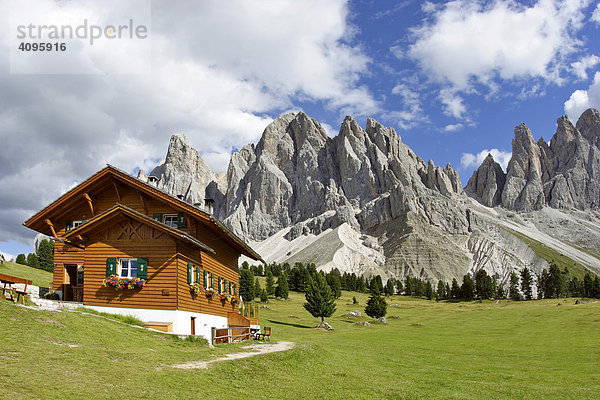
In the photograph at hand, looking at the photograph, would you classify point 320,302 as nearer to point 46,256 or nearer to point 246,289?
point 246,289

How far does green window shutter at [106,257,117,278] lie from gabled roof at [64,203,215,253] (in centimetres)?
205

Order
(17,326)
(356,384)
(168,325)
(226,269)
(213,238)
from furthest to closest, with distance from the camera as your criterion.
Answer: (226,269) → (213,238) → (168,325) → (356,384) → (17,326)

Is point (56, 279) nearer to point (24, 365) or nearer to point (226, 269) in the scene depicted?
point (226, 269)

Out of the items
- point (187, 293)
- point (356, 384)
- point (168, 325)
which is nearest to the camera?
point (356, 384)

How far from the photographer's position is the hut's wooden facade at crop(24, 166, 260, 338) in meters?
25.3

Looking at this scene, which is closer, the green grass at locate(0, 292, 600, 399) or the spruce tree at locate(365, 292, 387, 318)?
the green grass at locate(0, 292, 600, 399)

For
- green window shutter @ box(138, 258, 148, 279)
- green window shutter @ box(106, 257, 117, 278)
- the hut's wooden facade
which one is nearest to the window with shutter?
the hut's wooden facade

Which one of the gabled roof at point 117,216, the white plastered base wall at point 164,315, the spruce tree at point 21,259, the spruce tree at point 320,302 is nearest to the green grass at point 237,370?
the white plastered base wall at point 164,315

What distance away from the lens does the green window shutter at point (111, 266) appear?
25844 mm

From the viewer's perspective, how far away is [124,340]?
18656 mm

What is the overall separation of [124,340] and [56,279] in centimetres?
1684

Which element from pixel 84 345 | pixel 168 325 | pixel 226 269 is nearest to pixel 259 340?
pixel 226 269

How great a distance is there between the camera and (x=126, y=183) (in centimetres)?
2920

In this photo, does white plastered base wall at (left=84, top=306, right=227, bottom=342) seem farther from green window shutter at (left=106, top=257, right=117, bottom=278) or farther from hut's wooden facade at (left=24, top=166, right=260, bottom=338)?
green window shutter at (left=106, top=257, right=117, bottom=278)
